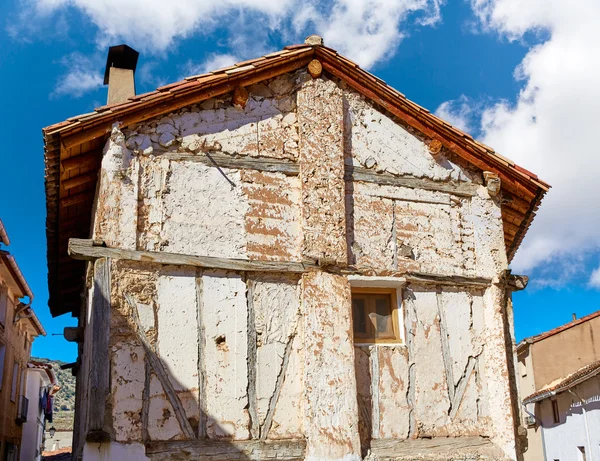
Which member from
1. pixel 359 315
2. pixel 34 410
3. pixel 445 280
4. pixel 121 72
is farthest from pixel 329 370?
pixel 34 410

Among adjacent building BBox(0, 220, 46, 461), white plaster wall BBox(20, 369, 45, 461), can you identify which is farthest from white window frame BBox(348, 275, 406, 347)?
white plaster wall BBox(20, 369, 45, 461)

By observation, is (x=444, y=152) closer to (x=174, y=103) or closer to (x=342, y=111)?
(x=342, y=111)

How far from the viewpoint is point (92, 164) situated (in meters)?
8.76

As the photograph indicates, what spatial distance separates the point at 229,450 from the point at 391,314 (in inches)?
115

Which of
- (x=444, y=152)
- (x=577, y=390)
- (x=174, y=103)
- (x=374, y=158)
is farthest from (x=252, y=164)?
(x=577, y=390)

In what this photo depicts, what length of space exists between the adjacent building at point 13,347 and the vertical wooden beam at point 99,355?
898cm

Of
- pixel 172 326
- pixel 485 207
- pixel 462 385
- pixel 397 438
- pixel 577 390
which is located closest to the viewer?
pixel 172 326

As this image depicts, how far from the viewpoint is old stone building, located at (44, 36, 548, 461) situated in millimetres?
7949

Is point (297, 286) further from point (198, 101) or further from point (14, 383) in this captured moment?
point (14, 383)

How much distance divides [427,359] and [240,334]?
2.61 m

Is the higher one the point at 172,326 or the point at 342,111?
the point at 342,111

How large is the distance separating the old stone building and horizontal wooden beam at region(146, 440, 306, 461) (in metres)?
0.02

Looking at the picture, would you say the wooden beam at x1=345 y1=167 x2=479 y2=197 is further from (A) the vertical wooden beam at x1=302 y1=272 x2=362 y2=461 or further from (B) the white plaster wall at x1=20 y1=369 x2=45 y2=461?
(B) the white plaster wall at x1=20 y1=369 x2=45 y2=461

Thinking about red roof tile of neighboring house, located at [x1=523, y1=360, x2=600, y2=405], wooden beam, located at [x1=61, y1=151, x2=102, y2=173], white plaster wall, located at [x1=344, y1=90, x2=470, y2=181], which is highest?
white plaster wall, located at [x1=344, y1=90, x2=470, y2=181]
